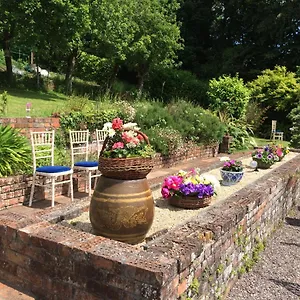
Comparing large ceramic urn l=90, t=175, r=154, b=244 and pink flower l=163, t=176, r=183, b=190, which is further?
pink flower l=163, t=176, r=183, b=190

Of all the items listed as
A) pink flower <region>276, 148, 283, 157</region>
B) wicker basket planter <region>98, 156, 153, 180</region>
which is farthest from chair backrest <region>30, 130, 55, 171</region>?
pink flower <region>276, 148, 283, 157</region>

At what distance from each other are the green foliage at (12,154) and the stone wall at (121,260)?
165 cm

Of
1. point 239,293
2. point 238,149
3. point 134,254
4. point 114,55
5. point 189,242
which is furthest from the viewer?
point 114,55

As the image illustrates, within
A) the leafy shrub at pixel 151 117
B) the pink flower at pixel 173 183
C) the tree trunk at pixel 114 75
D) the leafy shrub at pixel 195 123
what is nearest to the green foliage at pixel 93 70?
the tree trunk at pixel 114 75

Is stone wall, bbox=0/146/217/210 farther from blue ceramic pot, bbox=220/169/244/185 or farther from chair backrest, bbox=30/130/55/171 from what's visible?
blue ceramic pot, bbox=220/169/244/185

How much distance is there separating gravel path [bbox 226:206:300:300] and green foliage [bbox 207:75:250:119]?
Answer: 25.5 ft

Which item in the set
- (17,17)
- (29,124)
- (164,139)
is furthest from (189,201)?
(17,17)

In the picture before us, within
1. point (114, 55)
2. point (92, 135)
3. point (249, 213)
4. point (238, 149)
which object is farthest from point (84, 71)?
point (249, 213)

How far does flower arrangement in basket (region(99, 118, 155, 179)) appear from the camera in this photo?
293cm

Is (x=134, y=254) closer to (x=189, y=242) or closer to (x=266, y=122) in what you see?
(x=189, y=242)

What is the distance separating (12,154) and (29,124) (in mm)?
1698

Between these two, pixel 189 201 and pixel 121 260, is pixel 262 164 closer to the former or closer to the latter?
pixel 189 201

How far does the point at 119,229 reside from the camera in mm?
2955

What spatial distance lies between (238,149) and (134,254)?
32.4 ft
